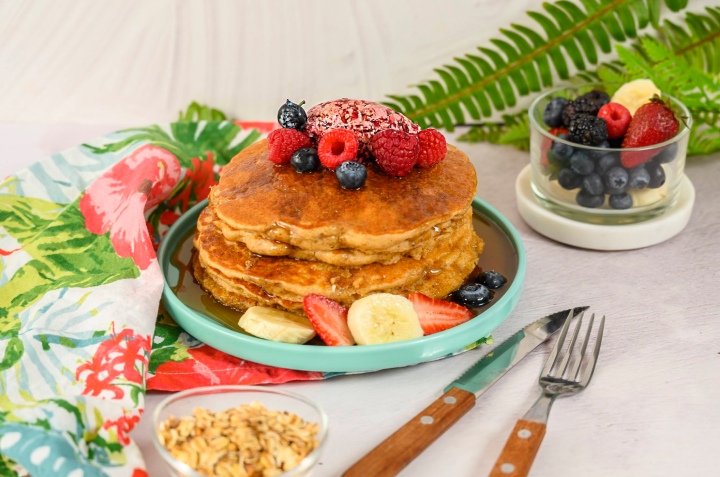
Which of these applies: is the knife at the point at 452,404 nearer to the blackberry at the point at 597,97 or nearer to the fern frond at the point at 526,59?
the blackberry at the point at 597,97

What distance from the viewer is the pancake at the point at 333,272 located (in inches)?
72.7

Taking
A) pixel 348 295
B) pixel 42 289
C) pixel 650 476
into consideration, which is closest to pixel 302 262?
pixel 348 295

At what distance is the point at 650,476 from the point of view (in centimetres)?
153

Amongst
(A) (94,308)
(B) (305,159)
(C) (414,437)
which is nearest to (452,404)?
(C) (414,437)

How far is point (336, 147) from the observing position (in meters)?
1.98

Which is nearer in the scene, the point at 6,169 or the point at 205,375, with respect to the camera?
the point at 205,375

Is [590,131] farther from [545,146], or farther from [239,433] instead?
[239,433]

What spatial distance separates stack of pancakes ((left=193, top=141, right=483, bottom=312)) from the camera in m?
1.84

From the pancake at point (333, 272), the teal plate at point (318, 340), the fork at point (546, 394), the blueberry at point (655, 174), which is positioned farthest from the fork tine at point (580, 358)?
the blueberry at point (655, 174)

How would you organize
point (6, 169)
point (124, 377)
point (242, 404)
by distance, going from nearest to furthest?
point (242, 404)
point (124, 377)
point (6, 169)

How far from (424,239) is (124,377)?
735 mm

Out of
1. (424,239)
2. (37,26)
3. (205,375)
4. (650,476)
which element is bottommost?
(650,476)

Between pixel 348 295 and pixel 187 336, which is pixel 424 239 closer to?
pixel 348 295

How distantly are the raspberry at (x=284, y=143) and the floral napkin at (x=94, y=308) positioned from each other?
392 mm
